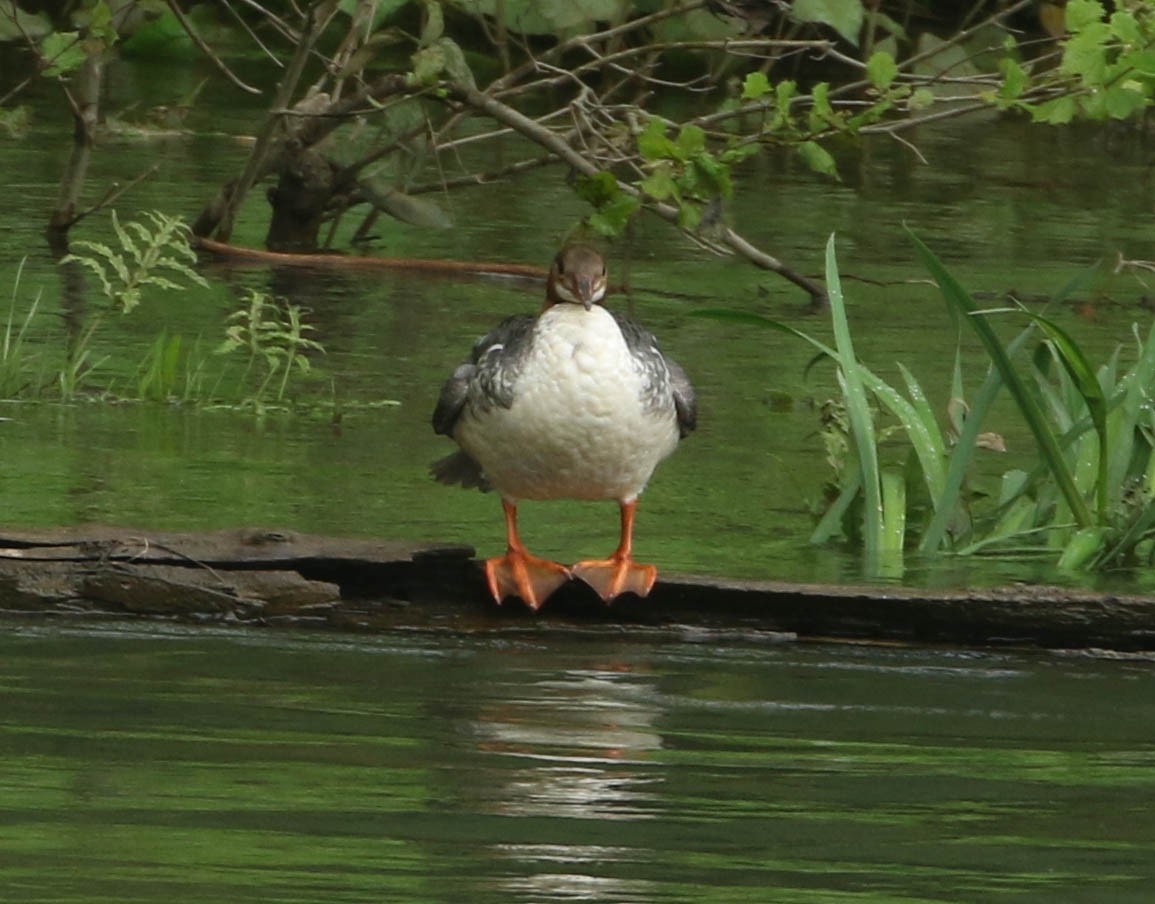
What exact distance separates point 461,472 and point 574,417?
0.75 m

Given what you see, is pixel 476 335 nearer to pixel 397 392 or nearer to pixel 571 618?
pixel 397 392

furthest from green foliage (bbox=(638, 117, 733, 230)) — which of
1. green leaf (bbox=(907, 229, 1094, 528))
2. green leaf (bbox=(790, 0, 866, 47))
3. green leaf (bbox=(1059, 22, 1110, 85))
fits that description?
green leaf (bbox=(907, 229, 1094, 528))

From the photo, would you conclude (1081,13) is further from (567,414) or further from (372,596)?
(372,596)

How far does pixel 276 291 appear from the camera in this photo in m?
9.04

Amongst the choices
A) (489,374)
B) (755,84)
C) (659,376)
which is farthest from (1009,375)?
(755,84)

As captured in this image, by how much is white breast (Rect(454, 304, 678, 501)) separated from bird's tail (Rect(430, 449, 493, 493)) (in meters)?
0.42

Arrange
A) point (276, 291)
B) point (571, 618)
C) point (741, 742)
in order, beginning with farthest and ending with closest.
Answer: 1. point (276, 291)
2. point (571, 618)
3. point (741, 742)

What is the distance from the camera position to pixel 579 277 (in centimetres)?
501

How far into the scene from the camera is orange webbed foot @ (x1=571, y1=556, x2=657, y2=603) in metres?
4.73

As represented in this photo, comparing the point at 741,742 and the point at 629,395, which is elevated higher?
the point at 629,395

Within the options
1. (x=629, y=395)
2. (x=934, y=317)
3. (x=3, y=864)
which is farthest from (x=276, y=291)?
(x=3, y=864)

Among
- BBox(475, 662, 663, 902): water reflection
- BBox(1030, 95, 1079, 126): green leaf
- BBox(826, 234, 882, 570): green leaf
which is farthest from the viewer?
BBox(1030, 95, 1079, 126): green leaf

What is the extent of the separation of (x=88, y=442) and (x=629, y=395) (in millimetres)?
2181

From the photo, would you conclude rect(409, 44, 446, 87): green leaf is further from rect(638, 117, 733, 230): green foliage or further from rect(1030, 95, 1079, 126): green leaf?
rect(1030, 95, 1079, 126): green leaf
